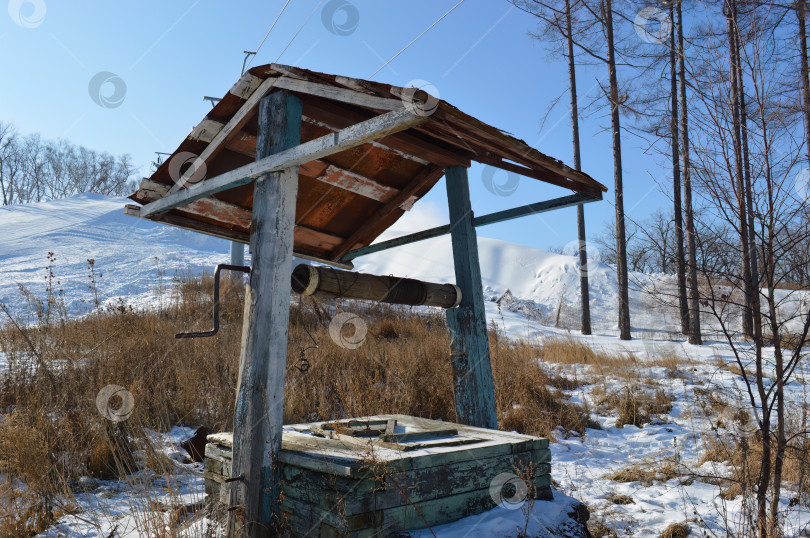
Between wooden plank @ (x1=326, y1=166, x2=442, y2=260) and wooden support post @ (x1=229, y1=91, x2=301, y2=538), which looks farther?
wooden plank @ (x1=326, y1=166, x2=442, y2=260)

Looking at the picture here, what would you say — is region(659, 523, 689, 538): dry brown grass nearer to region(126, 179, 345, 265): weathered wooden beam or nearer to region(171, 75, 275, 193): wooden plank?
region(126, 179, 345, 265): weathered wooden beam

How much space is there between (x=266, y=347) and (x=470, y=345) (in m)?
1.54

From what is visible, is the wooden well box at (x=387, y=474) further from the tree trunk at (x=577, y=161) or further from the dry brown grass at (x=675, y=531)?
the tree trunk at (x=577, y=161)

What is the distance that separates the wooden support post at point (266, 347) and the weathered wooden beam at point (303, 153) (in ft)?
0.33

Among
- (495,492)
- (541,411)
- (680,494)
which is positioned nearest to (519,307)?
(541,411)

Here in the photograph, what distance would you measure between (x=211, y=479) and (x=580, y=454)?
12.7 feet

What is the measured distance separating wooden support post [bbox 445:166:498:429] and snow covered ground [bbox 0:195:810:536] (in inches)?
32.9

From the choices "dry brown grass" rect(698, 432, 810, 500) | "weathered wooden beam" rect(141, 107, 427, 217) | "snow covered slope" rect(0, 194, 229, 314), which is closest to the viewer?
"weathered wooden beam" rect(141, 107, 427, 217)

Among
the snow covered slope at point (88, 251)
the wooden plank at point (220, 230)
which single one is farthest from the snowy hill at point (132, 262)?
the wooden plank at point (220, 230)

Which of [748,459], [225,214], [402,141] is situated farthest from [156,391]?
[748,459]

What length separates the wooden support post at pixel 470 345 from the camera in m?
3.69

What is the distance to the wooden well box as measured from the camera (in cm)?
234

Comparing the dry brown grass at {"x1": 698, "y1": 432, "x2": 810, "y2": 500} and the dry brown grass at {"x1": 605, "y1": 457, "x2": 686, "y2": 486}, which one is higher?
the dry brown grass at {"x1": 698, "y1": 432, "x2": 810, "y2": 500}

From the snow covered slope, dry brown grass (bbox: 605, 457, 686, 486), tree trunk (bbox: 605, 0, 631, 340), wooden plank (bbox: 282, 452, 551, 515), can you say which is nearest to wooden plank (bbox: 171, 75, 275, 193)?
wooden plank (bbox: 282, 452, 551, 515)
